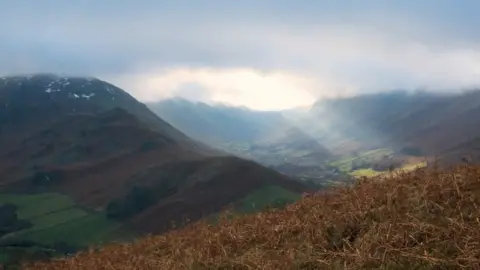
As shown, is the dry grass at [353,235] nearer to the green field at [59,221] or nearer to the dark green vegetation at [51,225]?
the dark green vegetation at [51,225]

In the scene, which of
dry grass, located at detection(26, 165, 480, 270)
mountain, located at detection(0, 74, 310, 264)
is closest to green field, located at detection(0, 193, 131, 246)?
mountain, located at detection(0, 74, 310, 264)

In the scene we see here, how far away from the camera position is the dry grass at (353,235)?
695 centimetres

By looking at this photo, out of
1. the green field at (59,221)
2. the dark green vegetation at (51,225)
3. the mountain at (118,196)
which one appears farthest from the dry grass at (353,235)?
the mountain at (118,196)

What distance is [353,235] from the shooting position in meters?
8.32

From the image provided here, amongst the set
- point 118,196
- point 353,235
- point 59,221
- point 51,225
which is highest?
point 353,235

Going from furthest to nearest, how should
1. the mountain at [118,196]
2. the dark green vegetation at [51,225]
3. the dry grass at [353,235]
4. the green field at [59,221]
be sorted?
1. the mountain at [118,196]
2. the green field at [59,221]
3. the dark green vegetation at [51,225]
4. the dry grass at [353,235]

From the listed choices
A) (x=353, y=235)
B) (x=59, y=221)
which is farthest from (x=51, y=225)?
(x=353, y=235)

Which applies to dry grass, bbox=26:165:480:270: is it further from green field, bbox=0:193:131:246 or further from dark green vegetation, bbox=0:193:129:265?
green field, bbox=0:193:131:246

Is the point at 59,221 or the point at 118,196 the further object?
the point at 118,196

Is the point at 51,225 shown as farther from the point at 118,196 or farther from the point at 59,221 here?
the point at 118,196

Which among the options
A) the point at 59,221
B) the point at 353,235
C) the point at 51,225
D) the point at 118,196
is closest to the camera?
the point at 353,235

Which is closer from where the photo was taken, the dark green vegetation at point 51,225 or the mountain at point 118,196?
the dark green vegetation at point 51,225

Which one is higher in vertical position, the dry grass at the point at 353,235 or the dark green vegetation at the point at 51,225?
the dry grass at the point at 353,235

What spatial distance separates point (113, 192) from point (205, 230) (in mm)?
164199
